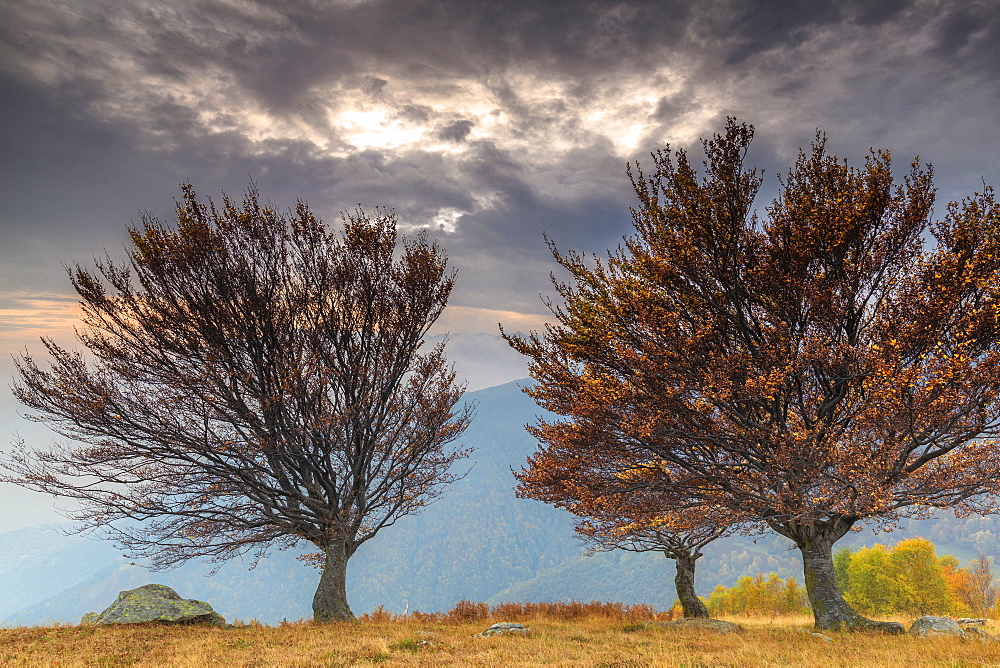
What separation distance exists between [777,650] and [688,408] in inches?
217

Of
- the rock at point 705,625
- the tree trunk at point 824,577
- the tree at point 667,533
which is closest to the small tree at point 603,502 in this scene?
the tree at point 667,533

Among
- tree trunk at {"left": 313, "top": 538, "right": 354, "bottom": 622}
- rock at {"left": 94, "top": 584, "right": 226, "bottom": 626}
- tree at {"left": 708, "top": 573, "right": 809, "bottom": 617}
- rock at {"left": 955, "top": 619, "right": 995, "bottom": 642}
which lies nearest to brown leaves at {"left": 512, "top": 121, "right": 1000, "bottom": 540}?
rock at {"left": 955, "top": 619, "right": 995, "bottom": 642}

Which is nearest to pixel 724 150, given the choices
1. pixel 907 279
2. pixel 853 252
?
pixel 853 252

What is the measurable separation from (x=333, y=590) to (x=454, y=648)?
7.19 meters

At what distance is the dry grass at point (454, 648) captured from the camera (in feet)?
31.7

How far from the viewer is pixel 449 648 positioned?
1136 cm

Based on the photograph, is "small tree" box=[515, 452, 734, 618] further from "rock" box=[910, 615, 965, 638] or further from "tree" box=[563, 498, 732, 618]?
"rock" box=[910, 615, 965, 638]

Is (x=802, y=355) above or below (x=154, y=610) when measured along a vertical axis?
above

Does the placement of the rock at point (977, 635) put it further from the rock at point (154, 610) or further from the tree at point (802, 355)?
the rock at point (154, 610)

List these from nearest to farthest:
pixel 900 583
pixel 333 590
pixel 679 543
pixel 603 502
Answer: pixel 603 502, pixel 333 590, pixel 679 543, pixel 900 583

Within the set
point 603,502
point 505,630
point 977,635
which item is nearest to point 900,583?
point 977,635

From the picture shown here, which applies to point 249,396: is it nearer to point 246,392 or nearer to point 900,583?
point 246,392

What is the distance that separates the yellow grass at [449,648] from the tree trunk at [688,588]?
7615 millimetres

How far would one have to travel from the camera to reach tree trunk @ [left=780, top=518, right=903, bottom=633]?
15406mm
